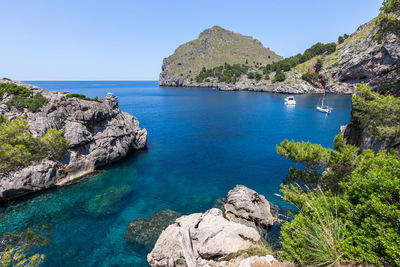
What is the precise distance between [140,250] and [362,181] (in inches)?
682

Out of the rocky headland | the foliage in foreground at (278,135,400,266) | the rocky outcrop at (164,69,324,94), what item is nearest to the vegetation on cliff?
the rocky headland

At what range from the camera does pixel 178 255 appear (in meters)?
12.2

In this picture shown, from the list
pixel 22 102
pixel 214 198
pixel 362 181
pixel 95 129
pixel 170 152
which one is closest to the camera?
pixel 362 181

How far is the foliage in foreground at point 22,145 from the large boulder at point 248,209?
2435 cm

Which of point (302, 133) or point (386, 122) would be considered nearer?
point (386, 122)

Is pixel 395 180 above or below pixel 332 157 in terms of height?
above

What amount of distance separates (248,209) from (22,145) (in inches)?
1040

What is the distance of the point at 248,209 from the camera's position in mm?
19625

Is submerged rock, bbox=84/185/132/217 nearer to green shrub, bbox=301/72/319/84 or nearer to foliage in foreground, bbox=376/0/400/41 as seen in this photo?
foliage in foreground, bbox=376/0/400/41

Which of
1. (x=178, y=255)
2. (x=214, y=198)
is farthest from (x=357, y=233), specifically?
(x=214, y=198)

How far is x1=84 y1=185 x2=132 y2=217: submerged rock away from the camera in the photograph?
71.4ft

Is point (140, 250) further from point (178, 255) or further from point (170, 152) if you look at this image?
point (170, 152)

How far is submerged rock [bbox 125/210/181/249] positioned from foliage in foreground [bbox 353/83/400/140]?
1917 centimetres


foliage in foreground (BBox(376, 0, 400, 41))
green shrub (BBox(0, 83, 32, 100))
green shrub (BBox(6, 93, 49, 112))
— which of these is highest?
foliage in foreground (BBox(376, 0, 400, 41))
